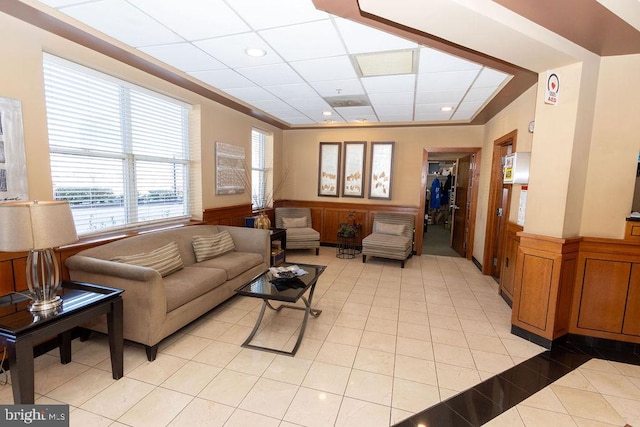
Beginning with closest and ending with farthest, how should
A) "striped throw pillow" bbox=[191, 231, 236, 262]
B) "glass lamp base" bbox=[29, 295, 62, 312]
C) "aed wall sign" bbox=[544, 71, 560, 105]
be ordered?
1. "glass lamp base" bbox=[29, 295, 62, 312]
2. "aed wall sign" bbox=[544, 71, 560, 105]
3. "striped throw pillow" bbox=[191, 231, 236, 262]

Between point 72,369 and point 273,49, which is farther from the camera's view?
point 273,49

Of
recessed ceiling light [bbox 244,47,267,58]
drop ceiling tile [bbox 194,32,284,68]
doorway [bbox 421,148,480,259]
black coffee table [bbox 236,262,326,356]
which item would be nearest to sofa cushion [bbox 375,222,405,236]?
doorway [bbox 421,148,480,259]

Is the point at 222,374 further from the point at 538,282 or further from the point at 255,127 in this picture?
the point at 255,127

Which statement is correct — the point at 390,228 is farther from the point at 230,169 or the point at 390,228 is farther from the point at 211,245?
the point at 211,245

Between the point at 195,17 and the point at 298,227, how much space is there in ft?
13.2

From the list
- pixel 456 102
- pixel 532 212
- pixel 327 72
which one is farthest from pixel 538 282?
pixel 327 72

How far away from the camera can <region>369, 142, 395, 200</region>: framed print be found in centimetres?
578

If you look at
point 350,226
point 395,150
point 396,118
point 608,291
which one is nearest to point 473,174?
point 395,150

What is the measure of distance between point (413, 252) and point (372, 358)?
12.3ft

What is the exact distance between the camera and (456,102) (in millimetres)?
4039

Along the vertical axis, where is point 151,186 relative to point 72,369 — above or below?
above

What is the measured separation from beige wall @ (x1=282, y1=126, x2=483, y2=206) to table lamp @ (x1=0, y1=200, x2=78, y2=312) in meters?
4.79

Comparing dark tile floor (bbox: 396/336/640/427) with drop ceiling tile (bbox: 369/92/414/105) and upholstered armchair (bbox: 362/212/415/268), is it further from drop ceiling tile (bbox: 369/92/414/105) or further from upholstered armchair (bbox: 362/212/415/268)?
drop ceiling tile (bbox: 369/92/414/105)

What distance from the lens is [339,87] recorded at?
3.56 metres
